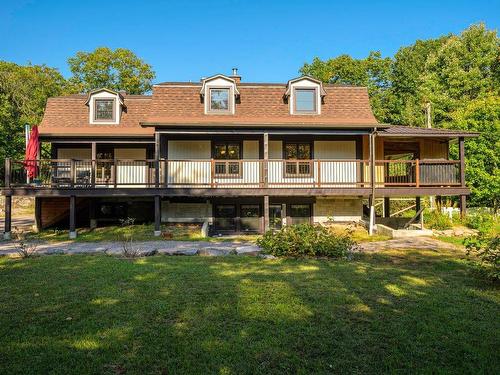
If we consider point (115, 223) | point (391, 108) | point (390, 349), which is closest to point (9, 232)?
point (115, 223)

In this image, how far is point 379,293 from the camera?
21.5 feet

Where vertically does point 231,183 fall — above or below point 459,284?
above

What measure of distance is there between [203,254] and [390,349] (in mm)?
7202

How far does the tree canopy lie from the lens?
1468 inches

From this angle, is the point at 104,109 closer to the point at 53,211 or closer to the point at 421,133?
the point at 53,211

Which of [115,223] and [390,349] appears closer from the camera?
[390,349]

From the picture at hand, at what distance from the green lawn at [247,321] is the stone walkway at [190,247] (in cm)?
259

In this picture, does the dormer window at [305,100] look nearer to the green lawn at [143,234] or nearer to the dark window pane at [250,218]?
the dark window pane at [250,218]

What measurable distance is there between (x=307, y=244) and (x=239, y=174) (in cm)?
833

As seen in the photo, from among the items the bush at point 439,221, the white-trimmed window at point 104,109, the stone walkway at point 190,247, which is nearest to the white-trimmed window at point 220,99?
the white-trimmed window at point 104,109

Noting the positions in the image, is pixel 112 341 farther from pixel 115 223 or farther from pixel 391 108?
pixel 391 108

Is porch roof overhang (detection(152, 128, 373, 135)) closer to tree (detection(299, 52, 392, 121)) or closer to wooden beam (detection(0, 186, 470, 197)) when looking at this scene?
wooden beam (detection(0, 186, 470, 197))

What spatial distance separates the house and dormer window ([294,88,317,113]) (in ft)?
0.15

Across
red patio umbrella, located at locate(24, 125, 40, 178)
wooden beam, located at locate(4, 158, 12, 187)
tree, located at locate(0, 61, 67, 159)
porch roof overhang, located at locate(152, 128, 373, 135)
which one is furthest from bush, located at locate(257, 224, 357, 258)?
tree, located at locate(0, 61, 67, 159)
